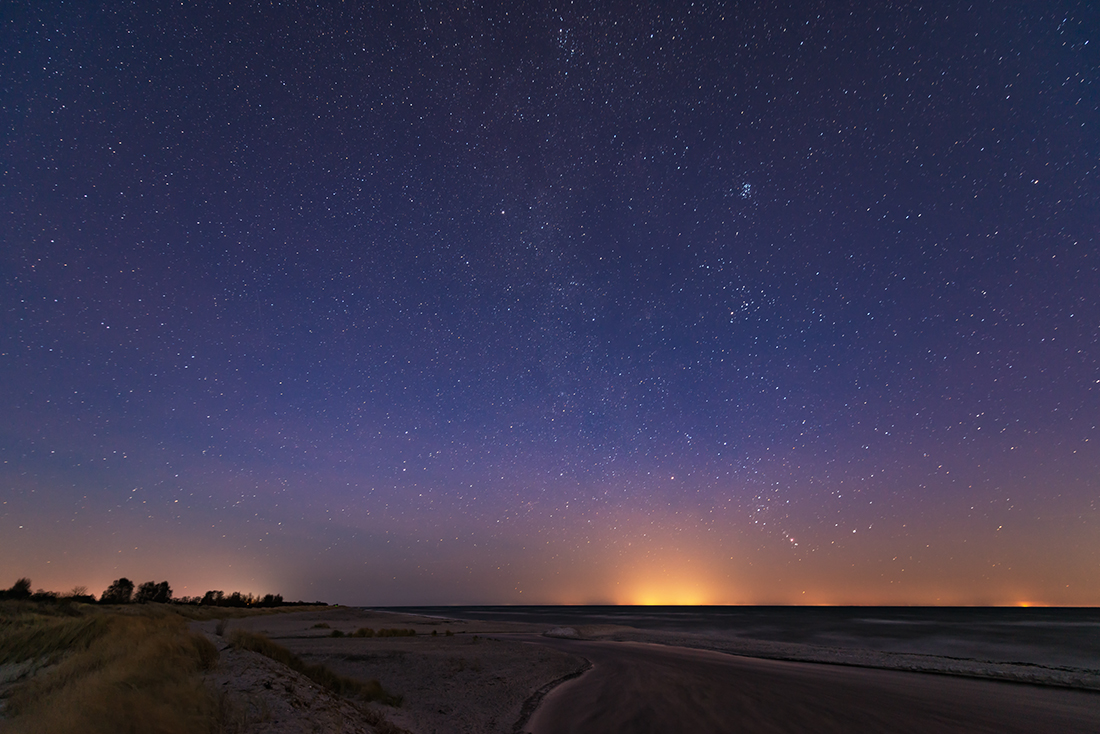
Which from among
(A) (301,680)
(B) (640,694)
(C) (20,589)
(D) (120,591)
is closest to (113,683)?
(A) (301,680)

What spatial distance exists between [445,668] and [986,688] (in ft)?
60.3

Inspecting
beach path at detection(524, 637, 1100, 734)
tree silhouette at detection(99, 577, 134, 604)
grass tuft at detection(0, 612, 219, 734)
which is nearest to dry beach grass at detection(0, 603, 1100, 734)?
grass tuft at detection(0, 612, 219, 734)

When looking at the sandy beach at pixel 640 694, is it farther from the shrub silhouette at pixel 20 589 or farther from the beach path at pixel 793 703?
the shrub silhouette at pixel 20 589

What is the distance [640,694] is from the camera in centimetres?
1377

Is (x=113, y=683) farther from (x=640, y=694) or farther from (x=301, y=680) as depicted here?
(x=640, y=694)

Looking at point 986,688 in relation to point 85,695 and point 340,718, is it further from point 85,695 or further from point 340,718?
point 85,695

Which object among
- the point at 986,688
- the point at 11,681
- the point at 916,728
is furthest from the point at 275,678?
the point at 986,688

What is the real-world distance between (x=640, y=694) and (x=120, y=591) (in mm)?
66726

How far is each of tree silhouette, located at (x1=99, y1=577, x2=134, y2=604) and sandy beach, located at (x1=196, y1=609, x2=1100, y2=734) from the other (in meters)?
48.4

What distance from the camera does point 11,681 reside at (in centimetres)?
770

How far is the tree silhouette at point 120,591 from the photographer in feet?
169

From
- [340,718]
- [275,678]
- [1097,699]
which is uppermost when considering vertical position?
[275,678]

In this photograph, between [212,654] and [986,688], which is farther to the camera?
[986,688]

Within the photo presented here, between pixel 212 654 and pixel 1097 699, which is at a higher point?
pixel 212 654
